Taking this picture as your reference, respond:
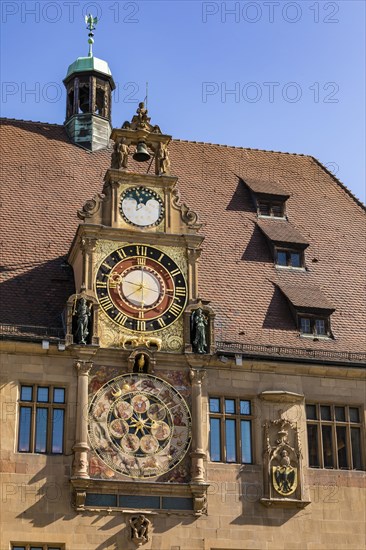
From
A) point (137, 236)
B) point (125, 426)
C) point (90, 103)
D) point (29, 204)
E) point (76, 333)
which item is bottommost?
point (125, 426)

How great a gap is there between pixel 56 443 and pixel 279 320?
23.4 ft

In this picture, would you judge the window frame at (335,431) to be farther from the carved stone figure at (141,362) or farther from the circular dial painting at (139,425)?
the carved stone figure at (141,362)

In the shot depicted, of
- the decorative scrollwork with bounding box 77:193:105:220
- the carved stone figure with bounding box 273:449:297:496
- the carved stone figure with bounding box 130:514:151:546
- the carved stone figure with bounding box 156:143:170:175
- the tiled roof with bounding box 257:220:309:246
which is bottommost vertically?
the carved stone figure with bounding box 130:514:151:546

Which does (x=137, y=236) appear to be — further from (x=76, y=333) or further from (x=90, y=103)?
(x=90, y=103)

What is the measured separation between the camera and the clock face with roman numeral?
30469 mm

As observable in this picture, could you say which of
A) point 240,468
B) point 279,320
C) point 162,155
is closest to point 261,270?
point 279,320

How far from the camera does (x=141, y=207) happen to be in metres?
31.9

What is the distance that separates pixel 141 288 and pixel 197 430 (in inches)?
151

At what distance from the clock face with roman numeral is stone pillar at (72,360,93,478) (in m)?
1.58

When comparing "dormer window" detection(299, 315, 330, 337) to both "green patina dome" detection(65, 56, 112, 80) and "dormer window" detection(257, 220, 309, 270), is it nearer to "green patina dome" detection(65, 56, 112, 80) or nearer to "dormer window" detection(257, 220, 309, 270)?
"dormer window" detection(257, 220, 309, 270)

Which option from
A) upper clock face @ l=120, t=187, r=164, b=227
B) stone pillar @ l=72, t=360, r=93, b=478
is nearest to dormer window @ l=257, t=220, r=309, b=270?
upper clock face @ l=120, t=187, r=164, b=227

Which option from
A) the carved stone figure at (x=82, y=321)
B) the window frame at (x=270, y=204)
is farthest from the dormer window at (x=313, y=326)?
the carved stone figure at (x=82, y=321)

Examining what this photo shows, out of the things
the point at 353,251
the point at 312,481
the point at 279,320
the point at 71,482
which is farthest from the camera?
the point at 353,251

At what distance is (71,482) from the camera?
28.2 meters
